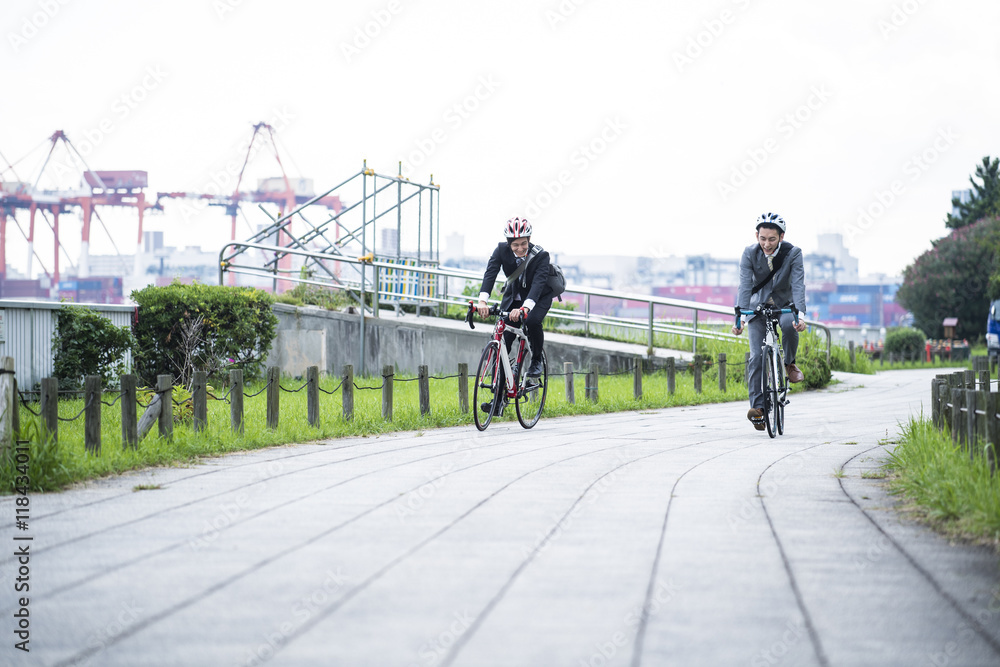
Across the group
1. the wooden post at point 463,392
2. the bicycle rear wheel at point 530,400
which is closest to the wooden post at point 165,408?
the bicycle rear wheel at point 530,400

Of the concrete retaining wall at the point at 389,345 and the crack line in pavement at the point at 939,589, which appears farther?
the concrete retaining wall at the point at 389,345

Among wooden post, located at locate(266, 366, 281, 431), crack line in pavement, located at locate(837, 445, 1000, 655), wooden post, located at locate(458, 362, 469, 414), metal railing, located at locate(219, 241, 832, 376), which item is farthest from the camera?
metal railing, located at locate(219, 241, 832, 376)

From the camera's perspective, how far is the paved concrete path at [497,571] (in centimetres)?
271

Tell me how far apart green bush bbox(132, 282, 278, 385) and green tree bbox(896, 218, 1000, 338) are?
3674 cm

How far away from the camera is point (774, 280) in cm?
865

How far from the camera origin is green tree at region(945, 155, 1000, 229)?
166ft

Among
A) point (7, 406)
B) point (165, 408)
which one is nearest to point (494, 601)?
point (7, 406)

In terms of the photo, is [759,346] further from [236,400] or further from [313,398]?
[236,400]

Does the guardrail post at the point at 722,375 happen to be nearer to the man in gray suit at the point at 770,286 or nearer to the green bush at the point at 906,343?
the man in gray suit at the point at 770,286

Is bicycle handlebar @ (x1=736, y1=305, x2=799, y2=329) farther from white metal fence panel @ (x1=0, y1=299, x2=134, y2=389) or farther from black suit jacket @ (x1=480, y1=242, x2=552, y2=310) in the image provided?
white metal fence panel @ (x1=0, y1=299, x2=134, y2=389)

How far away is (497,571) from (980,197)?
179ft

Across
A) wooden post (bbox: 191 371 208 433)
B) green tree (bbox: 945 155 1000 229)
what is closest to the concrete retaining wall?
wooden post (bbox: 191 371 208 433)

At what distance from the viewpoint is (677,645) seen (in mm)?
2697

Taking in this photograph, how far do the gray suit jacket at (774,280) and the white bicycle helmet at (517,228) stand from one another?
1.96 meters
